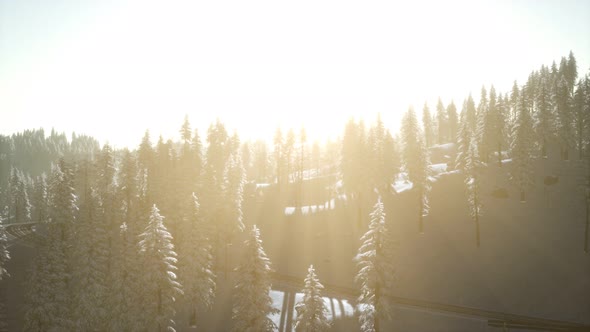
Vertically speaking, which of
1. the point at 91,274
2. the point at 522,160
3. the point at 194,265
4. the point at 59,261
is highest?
the point at 522,160

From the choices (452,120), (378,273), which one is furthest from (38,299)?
(452,120)

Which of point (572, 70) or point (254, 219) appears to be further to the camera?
point (572, 70)

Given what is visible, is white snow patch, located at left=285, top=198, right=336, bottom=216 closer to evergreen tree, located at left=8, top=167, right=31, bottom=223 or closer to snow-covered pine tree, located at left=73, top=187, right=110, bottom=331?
snow-covered pine tree, located at left=73, top=187, right=110, bottom=331

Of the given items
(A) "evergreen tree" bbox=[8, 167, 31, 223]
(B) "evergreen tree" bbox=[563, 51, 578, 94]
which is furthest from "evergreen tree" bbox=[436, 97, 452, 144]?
(A) "evergreen tree" bbox=[8, 167, 31, 223]

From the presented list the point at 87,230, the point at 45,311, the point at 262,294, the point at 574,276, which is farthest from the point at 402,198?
the point at 45,311

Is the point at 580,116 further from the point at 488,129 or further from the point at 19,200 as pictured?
the point at 19,200

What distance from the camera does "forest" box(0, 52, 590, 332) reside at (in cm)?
2847

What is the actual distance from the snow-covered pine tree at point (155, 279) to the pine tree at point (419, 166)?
37602mm

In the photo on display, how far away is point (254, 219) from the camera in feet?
204

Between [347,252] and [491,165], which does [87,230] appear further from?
[491,165]

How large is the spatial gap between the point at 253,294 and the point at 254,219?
34018 mm

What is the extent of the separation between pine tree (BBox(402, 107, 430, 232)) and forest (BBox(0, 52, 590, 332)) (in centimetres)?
22

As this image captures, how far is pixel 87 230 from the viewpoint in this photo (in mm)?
36438

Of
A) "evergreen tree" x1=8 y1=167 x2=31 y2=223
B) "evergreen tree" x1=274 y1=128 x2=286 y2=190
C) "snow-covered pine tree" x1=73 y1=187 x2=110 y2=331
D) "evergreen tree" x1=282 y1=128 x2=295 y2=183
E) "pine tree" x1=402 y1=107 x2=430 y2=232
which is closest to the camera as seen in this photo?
"snow-covered pine tree" x1=73 y1=187 x2=110 y2=331
